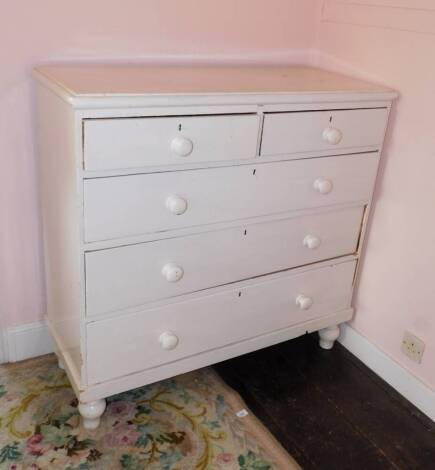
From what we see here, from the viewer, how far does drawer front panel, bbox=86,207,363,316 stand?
55.2 inches

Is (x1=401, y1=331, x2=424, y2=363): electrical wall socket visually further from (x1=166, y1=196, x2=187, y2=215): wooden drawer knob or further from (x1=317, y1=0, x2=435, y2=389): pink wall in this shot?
(x1=166, y1=196, x2=187, y2=215): wooden drawer knob

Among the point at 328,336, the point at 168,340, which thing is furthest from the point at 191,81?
the point at 328,336

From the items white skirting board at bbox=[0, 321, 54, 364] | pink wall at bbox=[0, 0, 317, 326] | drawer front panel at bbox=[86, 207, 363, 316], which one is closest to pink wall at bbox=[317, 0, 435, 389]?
drawer front panel at bbox=[86, 207, 363, 316]

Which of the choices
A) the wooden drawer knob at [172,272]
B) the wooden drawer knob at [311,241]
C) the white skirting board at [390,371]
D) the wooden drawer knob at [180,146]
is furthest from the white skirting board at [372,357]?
the wooden drawer knob at [180,146]

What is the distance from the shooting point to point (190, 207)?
4.75ft

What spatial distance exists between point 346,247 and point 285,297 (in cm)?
28

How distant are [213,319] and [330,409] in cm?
51

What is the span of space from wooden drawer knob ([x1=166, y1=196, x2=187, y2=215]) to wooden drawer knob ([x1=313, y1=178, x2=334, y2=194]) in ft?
1.55

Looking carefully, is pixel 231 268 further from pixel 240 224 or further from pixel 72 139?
pixel 72 139

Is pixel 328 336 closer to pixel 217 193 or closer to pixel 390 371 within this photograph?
pixel 390 371

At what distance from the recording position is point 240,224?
1564 mm

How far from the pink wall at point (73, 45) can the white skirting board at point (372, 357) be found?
0.14ft

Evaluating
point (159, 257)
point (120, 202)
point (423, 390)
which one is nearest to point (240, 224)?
point (159, 257)

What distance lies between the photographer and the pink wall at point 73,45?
1.55 metres
